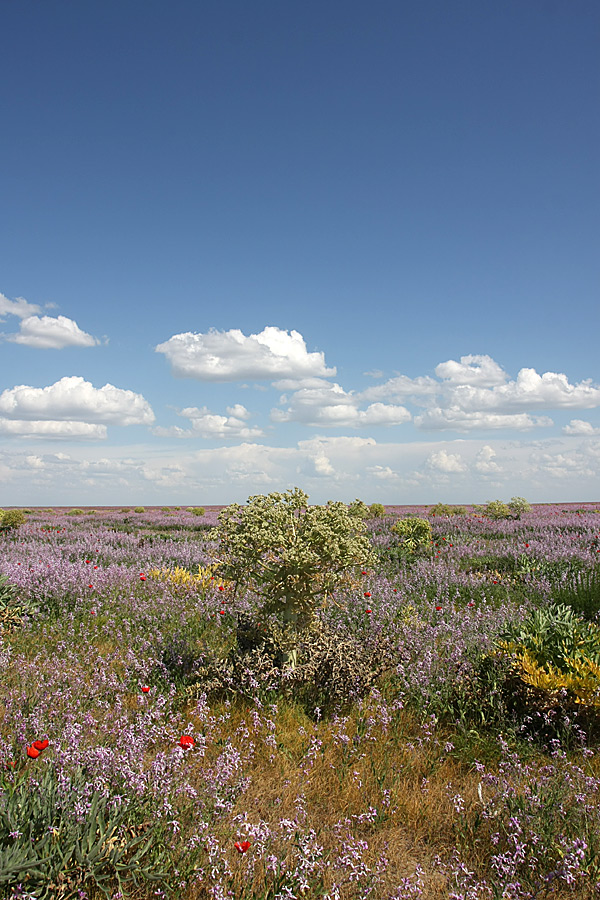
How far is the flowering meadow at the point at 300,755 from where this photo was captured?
2.53 metres

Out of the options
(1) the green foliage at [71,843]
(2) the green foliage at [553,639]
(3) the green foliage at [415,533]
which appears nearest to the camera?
(1) the green foliage at [71,843]

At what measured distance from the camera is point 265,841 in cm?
282

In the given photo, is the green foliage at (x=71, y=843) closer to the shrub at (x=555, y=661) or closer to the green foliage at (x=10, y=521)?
the shrub at (x=555, y=661)

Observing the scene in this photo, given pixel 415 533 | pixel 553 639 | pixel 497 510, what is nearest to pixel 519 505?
pixel 497 510

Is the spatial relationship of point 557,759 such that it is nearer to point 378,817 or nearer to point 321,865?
point 378,817

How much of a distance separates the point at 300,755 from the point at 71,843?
170 cm

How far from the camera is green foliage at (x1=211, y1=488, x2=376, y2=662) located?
468cm

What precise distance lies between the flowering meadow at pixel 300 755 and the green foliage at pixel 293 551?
253 millimetres

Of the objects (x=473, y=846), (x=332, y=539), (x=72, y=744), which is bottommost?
A: (x=473, y=846)

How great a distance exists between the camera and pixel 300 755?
3.68 metres

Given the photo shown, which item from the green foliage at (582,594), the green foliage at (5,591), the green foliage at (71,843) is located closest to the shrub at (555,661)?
the green foliage at (582,594)

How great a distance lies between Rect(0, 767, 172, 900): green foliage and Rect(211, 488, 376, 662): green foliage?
2275 mm

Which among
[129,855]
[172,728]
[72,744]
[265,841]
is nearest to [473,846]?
[265,841]

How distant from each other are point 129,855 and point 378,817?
4.58ft
